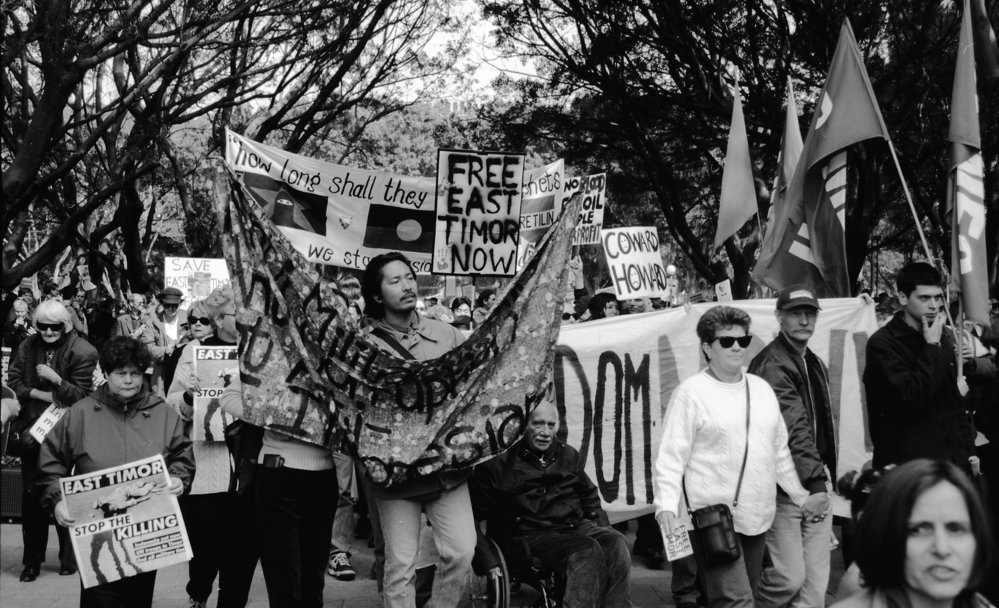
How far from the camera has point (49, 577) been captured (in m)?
7.88

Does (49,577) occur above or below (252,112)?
below

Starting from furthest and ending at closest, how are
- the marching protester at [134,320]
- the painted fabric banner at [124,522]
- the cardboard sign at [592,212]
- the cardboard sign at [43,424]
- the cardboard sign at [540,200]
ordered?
1. the marching protester at [134,320]
2. the cardboard sign at [592,212]
3. the cardboard sign at [540,200]
4. the cardboard sign at [43,424]
5. the painted fabric banner at [124,522]

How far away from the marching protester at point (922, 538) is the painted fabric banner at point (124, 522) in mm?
3526

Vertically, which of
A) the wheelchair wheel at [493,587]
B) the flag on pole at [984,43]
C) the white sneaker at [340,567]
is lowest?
the white sneaker at [340,567]

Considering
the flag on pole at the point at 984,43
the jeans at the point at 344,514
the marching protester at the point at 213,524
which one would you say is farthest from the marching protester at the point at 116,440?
the flag on pole at the point at 984,43

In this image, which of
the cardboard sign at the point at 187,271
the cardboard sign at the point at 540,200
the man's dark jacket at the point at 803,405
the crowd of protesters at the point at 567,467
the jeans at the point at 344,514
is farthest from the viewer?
the cardboard sign at the point at 187,271

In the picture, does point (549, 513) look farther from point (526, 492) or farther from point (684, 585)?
point (684, 585)

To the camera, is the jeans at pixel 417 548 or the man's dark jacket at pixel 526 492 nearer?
the jeans at pixel 417 548

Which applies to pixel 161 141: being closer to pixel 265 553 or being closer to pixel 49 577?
pixel 49 577

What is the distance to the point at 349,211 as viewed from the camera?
795cm

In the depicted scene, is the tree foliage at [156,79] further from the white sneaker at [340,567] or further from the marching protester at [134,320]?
the white sneaker at [340,567]

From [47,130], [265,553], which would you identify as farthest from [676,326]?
[47,130]

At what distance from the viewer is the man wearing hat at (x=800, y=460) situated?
5270mm

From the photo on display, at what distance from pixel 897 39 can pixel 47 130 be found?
10.5 metres
